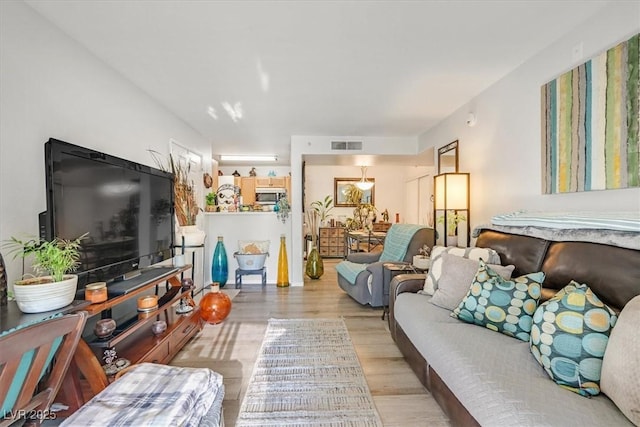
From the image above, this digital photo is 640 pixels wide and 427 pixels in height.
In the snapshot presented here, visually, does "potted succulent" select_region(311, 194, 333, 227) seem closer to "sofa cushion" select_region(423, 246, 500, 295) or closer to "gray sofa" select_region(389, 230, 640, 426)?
"sofa cushion" select_region(423, 246, 500, 295)

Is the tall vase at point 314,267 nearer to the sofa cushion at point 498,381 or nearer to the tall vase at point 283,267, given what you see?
the tall vase at point 283,267

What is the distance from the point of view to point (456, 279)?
2020 mm

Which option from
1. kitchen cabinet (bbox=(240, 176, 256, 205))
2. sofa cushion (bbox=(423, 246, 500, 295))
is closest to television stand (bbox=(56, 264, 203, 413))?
sofa cushion (bbox=(423, 246, 500, 295))

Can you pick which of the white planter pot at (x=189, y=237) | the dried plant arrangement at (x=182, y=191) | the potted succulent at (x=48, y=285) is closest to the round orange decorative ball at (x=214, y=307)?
the white planter pot at (x=189, y=237)

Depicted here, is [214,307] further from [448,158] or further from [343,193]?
[343,193]

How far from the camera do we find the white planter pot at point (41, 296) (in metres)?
1.21

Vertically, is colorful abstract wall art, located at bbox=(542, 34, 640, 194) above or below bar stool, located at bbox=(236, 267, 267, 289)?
above

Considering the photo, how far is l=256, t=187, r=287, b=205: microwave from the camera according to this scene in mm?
6805

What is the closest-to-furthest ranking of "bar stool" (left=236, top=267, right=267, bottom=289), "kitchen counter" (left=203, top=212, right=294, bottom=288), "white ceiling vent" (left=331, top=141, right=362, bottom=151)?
"bar stool" (left=236, top=267, right=267, bottom=289)
"white ceiling vent" (left=331, top=141, right=362, bottom=151)
"kitchen counter" (left=203, top=212, right=294, bottom=288)

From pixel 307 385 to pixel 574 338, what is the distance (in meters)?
1.46

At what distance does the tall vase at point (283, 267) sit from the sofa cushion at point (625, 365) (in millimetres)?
3734

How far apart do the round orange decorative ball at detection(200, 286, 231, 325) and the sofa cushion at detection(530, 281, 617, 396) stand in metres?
2.38

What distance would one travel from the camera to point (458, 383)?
51.6 inches

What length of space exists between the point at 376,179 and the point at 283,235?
390 centimetres
